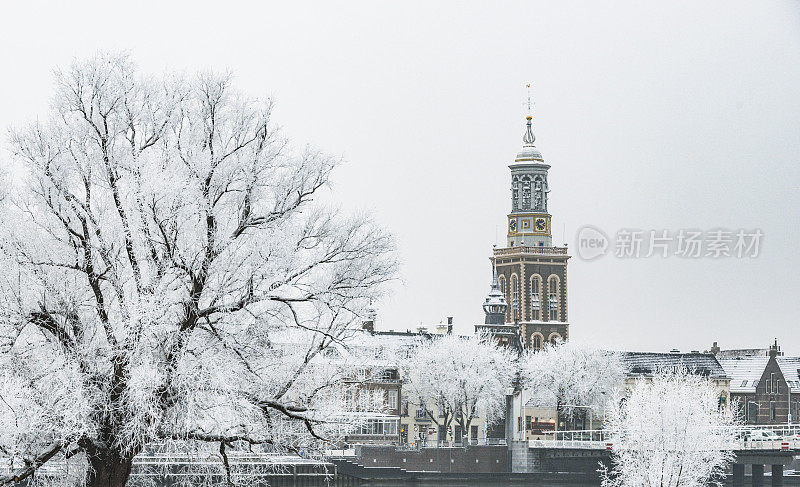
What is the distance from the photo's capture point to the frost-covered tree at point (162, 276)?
24203mm

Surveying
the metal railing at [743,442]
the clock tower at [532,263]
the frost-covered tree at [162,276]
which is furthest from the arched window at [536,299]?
the frost-covered tree at [162,276]

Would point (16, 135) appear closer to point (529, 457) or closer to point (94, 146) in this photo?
point (94, 146)

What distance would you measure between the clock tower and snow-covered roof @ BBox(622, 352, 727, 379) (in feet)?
35.7

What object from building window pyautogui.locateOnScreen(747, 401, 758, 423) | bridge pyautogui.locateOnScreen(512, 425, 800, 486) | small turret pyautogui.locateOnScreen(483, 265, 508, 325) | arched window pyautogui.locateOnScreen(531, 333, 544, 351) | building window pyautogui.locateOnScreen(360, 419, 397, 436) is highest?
small turret pyautogui.locateOnScreen(483, 265, 508, 325)

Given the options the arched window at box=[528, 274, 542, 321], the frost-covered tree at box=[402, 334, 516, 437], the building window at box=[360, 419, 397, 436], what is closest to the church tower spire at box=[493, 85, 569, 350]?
the arched window at box=[528, 274, 542, 321]

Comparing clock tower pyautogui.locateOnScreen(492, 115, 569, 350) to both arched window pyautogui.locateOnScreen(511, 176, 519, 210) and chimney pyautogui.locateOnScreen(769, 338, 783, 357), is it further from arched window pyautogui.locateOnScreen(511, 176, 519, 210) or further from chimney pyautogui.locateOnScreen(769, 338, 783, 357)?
chimney pyautogui.locateOnScreen(769, 338, 783, 357)

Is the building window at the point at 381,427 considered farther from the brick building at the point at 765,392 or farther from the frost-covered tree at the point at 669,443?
the brick building at the point at 765,392

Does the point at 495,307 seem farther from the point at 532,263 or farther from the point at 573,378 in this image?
the point at 573,378

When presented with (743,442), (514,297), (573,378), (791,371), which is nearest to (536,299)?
(514,297)

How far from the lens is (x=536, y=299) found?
447ft

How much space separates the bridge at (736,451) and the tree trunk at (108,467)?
54793mm

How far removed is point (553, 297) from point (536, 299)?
1.89m

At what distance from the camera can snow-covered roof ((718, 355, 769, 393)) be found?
12238 centimetres

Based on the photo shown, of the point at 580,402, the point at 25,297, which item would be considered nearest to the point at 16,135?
the point at 25,297
